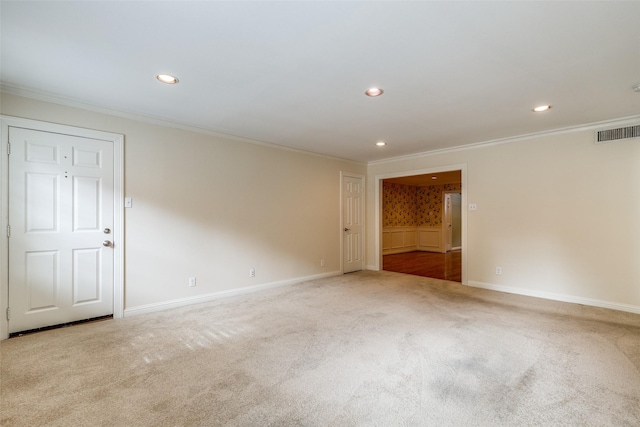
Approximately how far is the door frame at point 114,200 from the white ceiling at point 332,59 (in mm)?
324

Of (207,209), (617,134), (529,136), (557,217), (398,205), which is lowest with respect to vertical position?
(557,217)

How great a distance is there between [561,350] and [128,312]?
447 centimetres

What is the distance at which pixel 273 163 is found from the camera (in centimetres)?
491

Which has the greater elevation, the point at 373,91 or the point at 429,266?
the point at 373,91

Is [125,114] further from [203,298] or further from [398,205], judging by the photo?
[398,205]

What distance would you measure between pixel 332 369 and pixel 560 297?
3.71 m

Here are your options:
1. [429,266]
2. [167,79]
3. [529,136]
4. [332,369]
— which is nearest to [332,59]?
[167,79]

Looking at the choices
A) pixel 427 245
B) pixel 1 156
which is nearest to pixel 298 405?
pixel 1 156

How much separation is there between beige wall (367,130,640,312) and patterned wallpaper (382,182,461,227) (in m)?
4.13

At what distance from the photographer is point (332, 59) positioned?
229cm

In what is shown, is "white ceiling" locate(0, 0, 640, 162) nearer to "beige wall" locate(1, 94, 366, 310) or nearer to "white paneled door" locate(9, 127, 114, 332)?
"beige wall" locate(1, 94, 366, 310)

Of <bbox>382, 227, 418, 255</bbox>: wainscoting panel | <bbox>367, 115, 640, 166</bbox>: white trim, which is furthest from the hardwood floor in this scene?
<bbox>367, 115, 640, 166</bbox>: white trim

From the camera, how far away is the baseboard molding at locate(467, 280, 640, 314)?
3684mm

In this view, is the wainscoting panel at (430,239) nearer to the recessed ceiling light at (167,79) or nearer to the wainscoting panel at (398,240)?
the wainscoting panel at (398,240)
